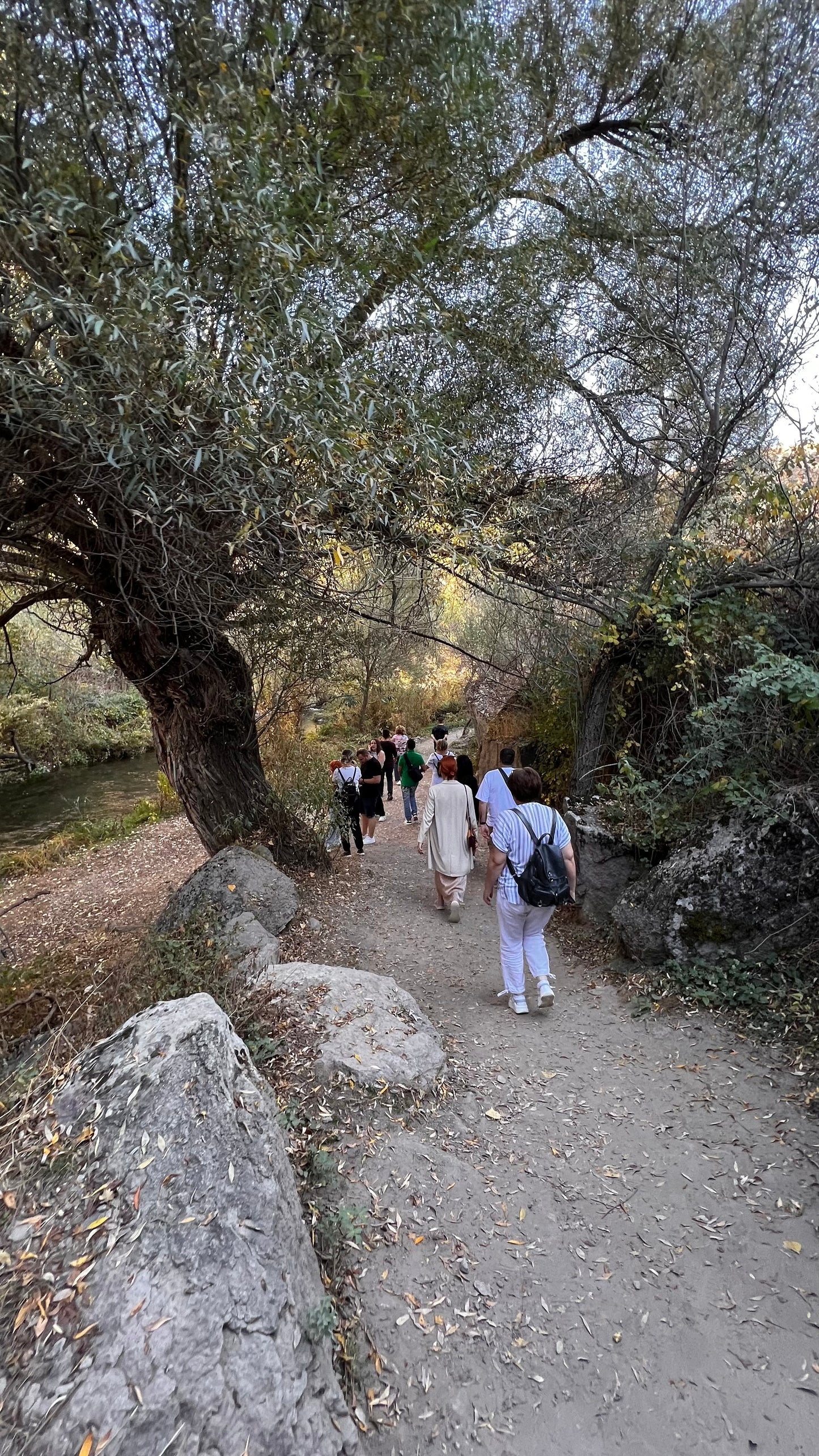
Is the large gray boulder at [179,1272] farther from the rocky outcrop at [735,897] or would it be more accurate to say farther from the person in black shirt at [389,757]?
the person in black shirt at [389,757]

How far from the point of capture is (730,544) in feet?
21.6

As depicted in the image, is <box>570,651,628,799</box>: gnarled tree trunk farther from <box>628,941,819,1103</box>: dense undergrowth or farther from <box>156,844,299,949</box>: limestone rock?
<box>156,844,299,949</box>: limestone rock

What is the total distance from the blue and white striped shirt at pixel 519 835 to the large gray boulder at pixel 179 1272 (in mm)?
2684

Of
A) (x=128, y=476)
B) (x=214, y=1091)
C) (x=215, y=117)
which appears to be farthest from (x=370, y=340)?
(x=214, y=1091)

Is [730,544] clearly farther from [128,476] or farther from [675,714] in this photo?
[128,476]

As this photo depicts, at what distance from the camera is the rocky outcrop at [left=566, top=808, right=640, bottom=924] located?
21.8 feet

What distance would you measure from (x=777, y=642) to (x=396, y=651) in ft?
45.7

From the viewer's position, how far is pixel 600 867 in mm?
6789

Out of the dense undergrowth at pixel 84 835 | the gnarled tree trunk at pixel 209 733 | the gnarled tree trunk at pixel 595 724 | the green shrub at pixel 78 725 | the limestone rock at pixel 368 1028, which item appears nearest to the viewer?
the limestone rock at pixel 368 1028

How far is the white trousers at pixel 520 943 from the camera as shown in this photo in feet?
17.1

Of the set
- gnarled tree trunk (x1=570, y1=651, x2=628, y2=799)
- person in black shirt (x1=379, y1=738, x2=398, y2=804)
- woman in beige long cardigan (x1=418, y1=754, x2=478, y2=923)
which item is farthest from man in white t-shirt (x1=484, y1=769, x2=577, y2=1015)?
person in black shirt (x1=379, y1=738, x2=398, y2=804)

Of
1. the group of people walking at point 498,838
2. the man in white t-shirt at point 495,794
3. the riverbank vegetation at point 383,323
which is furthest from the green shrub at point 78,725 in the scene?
the riverbank vegetation at point 383,323

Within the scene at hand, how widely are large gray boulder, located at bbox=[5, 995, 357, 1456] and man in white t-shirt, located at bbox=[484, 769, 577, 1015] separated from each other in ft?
8.85

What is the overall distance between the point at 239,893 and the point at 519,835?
9.53 feet
